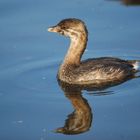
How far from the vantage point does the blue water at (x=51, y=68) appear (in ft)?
36.3

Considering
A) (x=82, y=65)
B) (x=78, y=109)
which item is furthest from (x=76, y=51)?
(x=78, y=109)

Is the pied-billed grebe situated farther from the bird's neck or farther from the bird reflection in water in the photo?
the bird reflection in water

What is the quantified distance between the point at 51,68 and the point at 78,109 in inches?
75.4

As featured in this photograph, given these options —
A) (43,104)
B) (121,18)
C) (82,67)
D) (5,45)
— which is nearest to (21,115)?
(43,104)

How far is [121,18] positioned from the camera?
15711 mm

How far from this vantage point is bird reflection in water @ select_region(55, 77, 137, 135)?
11.1m

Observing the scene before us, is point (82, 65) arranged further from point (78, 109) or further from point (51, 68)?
point (78, 109)

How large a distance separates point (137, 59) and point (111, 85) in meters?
1.06

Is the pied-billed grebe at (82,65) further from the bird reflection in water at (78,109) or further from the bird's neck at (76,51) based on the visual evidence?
the bird reflection in water at (78,109)

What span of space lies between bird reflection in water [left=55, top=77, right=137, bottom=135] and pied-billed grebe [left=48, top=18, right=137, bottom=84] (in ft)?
0.51

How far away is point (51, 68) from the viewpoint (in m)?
13.8

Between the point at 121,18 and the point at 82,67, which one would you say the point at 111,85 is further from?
the point at 121,18

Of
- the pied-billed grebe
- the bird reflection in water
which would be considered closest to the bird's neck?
the pied-billed grebe

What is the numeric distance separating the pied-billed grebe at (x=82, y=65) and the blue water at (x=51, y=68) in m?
0.35
